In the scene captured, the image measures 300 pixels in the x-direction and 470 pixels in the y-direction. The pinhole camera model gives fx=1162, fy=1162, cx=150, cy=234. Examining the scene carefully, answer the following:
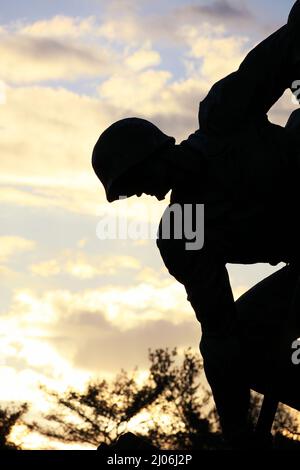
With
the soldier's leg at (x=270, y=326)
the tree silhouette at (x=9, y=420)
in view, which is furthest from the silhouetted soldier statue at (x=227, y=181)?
the tree silhouette at (x=9, y=420)

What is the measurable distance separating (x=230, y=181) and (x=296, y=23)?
1.14 metres

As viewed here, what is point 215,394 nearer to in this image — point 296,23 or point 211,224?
point 211,224

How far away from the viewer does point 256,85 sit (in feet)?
25.7

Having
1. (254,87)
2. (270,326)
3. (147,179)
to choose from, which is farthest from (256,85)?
(270,326)

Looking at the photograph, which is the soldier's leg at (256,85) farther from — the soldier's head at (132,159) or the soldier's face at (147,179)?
the soldier's face at (147,179)

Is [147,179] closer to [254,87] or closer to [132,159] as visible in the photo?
[132,159]

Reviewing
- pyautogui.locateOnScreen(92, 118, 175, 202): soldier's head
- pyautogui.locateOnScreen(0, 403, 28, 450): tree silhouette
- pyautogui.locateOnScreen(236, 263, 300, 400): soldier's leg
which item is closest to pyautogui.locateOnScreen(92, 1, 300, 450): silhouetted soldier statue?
pyautogui.locateOnScreen(92, 118, 175, 202): soldier's head

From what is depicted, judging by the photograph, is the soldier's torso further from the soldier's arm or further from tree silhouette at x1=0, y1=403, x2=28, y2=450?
tree silhouette at x1=0, y1=403, x2=28, y2=450

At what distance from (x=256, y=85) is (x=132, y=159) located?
3.39 feet

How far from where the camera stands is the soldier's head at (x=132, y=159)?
7500 millimetres

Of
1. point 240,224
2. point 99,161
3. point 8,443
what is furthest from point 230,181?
point 8,443

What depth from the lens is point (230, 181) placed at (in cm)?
772

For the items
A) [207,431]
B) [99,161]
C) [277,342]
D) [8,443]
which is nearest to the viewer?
[99,161]

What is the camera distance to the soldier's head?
7500mm
